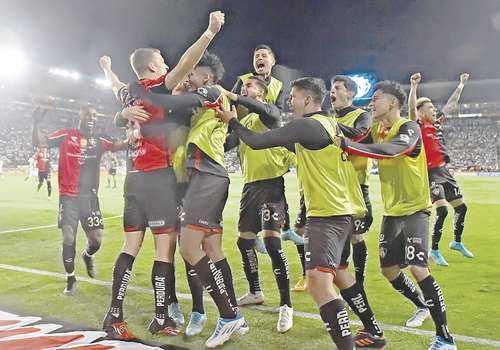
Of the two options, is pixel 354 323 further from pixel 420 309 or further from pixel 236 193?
pixel 236 193

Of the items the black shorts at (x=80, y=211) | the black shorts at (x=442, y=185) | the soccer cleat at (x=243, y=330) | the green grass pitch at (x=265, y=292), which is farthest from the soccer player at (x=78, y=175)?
the black shorts at (x=442, y=185)

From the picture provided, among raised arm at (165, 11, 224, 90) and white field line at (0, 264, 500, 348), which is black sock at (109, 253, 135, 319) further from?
raised arm at (165, 11, 224, 90)

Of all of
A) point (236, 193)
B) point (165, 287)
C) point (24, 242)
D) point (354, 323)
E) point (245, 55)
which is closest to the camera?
point (165, 287)

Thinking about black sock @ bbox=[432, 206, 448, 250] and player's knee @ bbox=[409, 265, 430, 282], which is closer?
player's knee @ bbox=[409, 265, 430, 282]

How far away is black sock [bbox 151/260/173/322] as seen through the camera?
4.39 meters

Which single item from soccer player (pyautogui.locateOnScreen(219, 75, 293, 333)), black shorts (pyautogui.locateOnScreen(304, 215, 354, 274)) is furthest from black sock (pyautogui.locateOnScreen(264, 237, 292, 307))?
black shorts (pyautogui.locateOnScreen(304, 215, 354, 274))

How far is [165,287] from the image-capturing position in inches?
174

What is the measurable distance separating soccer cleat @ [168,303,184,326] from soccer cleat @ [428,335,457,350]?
2297 mm

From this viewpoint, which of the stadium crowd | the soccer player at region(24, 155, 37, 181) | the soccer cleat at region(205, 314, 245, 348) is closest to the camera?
the soccer cleat at region(205, 314, 245, 348)

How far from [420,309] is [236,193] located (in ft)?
56.6

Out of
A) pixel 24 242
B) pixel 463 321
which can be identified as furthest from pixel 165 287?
pixel 24 242

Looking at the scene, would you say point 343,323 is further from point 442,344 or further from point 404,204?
point 404,204

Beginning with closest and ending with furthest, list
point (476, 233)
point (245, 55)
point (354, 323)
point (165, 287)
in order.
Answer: point (165, 287), point (354, 323), point (476, 233), point (245, 55)

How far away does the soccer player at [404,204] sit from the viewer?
403 cm
